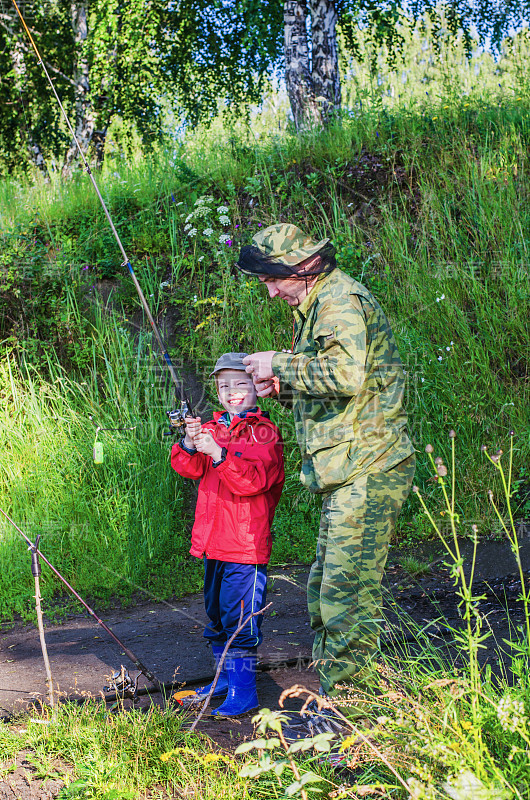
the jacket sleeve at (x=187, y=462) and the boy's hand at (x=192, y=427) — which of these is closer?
the boy's hand at (x=192, y=427)

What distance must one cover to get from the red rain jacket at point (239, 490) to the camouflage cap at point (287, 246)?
0.88m

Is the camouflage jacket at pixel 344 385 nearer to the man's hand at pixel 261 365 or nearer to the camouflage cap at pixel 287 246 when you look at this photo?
the man's hand at pixel 261 365

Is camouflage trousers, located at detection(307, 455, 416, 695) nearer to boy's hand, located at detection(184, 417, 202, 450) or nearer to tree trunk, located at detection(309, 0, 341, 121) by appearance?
boy's hand, located at detection(184, 417, 202, 450)

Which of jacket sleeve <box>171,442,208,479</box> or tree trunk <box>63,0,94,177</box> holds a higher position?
tree trunk <box>63,0,94,177</box>

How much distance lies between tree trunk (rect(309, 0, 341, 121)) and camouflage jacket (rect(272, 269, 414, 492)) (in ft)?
23.5

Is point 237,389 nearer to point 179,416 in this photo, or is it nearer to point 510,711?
point 179,416

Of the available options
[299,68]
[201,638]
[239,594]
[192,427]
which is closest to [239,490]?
[192,427]

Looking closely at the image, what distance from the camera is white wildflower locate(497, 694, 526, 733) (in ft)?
6.57

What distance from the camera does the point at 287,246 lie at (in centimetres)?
314

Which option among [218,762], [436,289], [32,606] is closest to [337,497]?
[218,762]

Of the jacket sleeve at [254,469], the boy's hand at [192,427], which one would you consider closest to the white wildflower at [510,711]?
the jacket sleeve at [254,469]

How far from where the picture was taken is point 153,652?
451 cm

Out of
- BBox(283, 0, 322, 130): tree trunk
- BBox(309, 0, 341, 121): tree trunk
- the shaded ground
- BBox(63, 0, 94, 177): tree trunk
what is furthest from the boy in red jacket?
BBox(63, 0, 94, 177): tree trunk

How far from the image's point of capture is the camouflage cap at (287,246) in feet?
10.3
